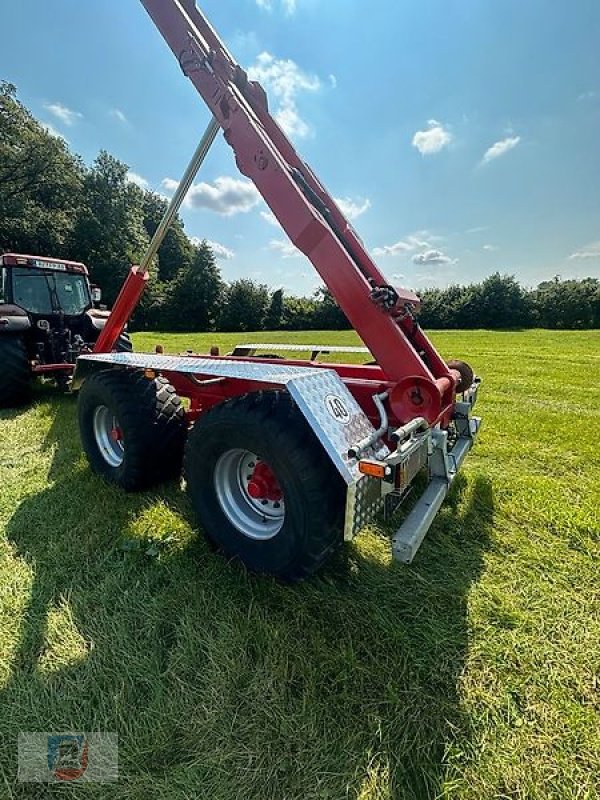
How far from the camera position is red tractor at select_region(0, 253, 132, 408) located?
5730mm

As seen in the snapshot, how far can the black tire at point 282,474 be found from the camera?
202 centimetres

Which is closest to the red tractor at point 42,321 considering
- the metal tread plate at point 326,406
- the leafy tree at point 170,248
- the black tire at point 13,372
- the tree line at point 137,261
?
the black tire at point 13,372

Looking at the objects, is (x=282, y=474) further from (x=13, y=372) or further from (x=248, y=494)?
(x=13, y=372)

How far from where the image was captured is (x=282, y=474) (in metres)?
2.06

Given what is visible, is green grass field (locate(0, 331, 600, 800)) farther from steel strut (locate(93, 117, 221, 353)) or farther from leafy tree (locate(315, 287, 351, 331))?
leafy tree (locate(315, 287, 351, 331))

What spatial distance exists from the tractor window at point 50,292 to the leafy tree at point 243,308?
29.7m

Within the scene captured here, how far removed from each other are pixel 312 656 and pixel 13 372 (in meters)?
5.75

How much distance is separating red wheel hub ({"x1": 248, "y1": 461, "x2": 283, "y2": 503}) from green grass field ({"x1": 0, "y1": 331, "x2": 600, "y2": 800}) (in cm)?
48

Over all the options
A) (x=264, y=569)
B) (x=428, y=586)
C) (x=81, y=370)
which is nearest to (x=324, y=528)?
(x=264, y=569)

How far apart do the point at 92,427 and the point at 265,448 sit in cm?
221

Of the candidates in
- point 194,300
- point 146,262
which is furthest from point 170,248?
point 146,262

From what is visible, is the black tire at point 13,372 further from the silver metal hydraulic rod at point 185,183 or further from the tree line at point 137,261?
the tree line at point 137,261

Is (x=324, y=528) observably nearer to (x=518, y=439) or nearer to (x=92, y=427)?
(x=92, y=427)

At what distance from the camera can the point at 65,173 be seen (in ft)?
90.8
